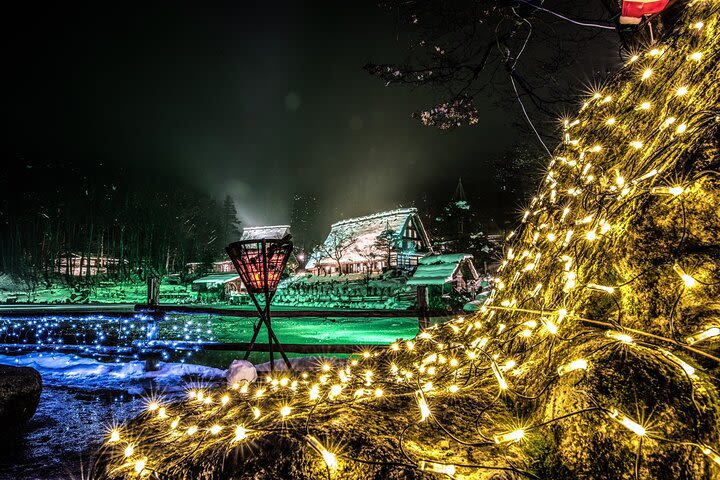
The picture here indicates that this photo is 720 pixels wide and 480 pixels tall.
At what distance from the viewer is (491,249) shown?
69.0ft

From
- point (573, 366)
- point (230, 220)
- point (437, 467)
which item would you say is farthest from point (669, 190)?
point (230, 220)

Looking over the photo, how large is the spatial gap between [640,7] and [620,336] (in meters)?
2.55

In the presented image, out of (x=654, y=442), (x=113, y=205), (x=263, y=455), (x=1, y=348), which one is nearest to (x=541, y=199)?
(x=654, y=442)

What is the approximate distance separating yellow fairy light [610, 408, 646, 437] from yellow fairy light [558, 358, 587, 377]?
152mm

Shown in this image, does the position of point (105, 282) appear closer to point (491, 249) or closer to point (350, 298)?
point (350, 298)

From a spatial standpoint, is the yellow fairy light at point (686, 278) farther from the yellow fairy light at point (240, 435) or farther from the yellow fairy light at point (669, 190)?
the yellow fairy light at point (240, 435)

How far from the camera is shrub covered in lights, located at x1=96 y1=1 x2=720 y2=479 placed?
989mm

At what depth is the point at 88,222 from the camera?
34594 millimetres

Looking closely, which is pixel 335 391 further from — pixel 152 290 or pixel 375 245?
pixel 375 245

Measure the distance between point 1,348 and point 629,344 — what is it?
10.7m

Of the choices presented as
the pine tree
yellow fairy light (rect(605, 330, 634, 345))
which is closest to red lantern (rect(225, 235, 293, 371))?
yellow fairy light (rect(605, 330, 634, 345))

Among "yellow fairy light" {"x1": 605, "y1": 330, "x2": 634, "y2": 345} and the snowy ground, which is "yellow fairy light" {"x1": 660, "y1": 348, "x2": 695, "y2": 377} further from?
the snowy ground

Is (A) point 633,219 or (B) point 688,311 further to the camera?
(A) point 633,219

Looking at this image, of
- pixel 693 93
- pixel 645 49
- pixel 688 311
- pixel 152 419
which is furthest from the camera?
pixel 645 49
